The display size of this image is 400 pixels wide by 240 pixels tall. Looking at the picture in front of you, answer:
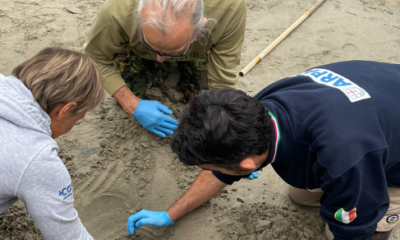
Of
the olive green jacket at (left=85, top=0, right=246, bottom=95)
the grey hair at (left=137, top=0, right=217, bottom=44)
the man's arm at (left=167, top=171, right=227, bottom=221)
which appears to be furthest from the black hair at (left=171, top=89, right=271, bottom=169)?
the olive green jacket at (left=85, top=0, right=246, bottom=95)

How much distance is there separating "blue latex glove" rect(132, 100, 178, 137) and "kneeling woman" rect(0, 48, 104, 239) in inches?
40.2

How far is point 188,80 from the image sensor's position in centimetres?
309

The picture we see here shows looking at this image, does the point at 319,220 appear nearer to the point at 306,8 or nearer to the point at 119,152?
the point at 119,152

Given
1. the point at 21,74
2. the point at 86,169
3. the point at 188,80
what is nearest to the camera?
the point at 21,74

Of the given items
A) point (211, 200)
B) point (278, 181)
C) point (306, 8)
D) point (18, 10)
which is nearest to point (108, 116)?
point (211, 200)

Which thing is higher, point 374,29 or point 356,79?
point 356,79

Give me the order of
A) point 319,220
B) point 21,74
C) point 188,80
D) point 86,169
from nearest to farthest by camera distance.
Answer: point 21,74
point 319,220
point 86,169
point 188,80

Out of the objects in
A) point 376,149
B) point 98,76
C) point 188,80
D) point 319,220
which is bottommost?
point 319,220

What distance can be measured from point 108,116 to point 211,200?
41.5 inches

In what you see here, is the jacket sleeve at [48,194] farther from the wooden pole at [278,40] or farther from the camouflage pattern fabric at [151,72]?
the wooden pole at [278,40]

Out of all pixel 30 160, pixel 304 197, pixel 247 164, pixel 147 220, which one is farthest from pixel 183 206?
pixel 30 160

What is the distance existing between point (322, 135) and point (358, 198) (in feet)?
0.90

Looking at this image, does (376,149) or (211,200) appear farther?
(211,200)

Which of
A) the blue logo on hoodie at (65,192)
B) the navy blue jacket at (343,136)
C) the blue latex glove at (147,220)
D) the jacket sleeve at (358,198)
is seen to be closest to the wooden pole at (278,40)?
the blue latex glove at (147,220)
